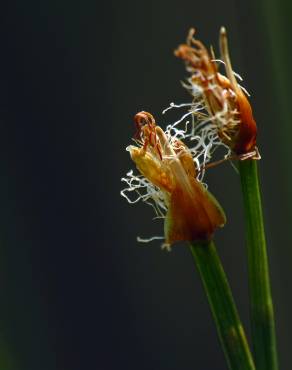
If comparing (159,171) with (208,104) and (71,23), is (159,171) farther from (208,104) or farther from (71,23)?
(71,23)

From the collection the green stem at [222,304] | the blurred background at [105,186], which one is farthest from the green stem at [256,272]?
the blurred background at [105,186]

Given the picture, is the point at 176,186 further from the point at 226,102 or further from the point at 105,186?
the point at 105,186

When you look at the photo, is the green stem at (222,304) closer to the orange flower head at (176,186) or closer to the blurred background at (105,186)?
the orange flower head at (176,186)

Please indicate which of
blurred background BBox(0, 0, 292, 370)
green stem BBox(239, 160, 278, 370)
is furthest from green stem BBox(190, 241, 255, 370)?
blurred background BBox(0, 0, 292, 370)

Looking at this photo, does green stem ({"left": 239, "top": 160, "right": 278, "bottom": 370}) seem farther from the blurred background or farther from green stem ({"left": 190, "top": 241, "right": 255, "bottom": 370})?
the blurred background

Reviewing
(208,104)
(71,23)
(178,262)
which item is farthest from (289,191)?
(208,104)

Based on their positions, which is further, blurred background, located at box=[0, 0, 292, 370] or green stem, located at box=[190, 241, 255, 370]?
Result: blurred background, located at box=[0, 0, 292, 370]
